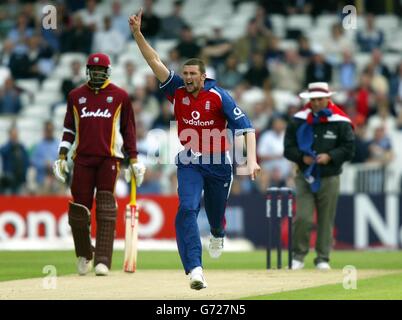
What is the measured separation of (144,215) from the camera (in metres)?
23.7

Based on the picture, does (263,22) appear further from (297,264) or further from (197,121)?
(197,121)

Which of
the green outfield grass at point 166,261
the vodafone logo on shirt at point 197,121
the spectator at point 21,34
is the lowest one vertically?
the green outfield grass at point 166,261

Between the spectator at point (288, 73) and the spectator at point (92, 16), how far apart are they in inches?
162

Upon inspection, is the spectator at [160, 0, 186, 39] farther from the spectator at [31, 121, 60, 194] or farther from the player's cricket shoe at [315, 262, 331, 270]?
the player's cricket shoe at [315, 262, 331, 270]

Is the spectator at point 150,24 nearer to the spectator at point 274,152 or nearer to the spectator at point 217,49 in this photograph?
the spectator at point 217,49

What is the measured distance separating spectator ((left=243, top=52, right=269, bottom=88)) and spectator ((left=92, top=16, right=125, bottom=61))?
10.3 ft

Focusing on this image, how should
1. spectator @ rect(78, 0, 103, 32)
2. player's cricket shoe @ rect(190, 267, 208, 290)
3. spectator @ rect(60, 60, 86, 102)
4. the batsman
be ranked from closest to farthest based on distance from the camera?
player's cricket shoe @ rect(190, 267, 208, 290), the batsman, spectator @ rect(60, 60, 86, 102), spectator @ rect(78, 0, 103, 32)

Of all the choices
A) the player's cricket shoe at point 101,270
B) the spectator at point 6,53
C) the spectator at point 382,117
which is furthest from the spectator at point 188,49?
the player's cricket shoe at point 101,270

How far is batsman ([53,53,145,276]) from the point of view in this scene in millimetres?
15789

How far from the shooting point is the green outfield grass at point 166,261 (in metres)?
17.5

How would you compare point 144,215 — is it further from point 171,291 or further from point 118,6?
point 171,291

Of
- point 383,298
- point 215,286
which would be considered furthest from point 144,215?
point 383,298

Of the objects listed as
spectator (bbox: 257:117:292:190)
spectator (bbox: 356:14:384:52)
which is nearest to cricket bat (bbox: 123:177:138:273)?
spectator (bbox: 257:117:292:190)

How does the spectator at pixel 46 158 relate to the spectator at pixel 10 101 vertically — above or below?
below
